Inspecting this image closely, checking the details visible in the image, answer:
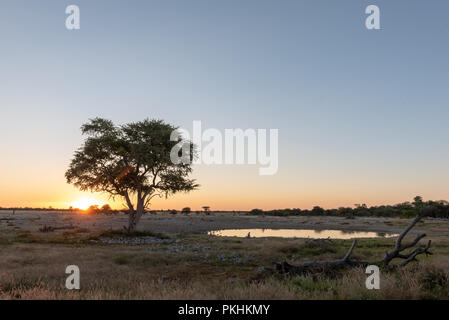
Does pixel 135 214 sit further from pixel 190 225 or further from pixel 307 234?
pixel 190 225

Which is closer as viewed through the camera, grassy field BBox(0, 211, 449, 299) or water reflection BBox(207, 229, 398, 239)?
grassy field BBox(0, 211, 449, 299)

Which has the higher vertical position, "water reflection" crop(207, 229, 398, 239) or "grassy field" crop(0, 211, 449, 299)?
"grassy field" crop(0, 211, 449, 299)

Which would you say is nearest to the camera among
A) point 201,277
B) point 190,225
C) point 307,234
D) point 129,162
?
point 201,277

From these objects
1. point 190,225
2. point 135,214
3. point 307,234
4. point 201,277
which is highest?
point 135,214

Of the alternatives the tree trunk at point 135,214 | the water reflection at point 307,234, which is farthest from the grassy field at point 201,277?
the water reflection at point 307,234

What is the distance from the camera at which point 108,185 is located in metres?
36.1

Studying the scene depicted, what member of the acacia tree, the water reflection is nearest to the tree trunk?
the acacia tree

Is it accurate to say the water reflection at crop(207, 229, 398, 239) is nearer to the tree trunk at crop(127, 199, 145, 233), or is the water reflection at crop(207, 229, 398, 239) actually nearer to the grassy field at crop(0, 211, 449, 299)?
the tree trunk at crop(127, 199, 145, 233)

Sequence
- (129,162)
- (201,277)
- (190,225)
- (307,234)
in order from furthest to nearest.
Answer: (190,225) → (307,234) → (129,162) → (201,277)

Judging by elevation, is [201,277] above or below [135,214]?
below

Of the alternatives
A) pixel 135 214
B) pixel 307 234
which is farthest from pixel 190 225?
pixel 135 214
